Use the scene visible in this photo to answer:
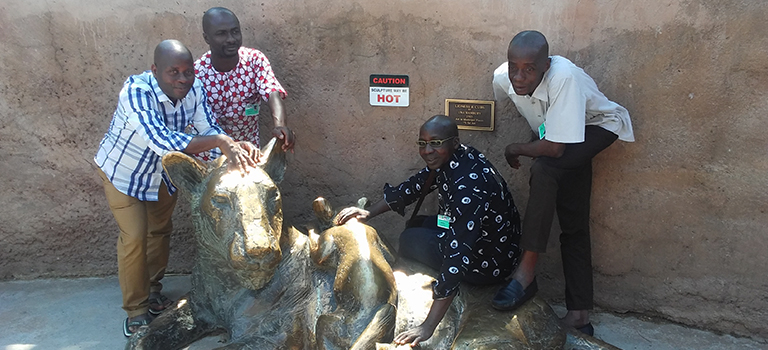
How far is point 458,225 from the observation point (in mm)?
3102

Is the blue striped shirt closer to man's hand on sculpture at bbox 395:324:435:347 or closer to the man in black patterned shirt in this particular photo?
the man in black patterned shirt

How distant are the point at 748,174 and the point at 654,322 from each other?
1.16m

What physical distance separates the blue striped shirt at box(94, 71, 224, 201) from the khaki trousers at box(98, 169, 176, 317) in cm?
10

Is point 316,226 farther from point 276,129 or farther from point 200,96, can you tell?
point 200,96

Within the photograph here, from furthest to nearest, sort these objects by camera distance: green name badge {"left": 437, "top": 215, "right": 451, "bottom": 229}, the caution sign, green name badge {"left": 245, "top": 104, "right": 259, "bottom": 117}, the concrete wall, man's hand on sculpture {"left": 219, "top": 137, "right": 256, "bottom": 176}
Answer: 1. the caution sign
2. green name badge {"left": 245, "top": 104, "right": 259, "bottom": 117}
3. the concrete wall
4. green name badge {"left": 437, "top": 215, "right": 451, "bottom": 229}
5. man's hand on sculpture {"left": 219, "top": 137, "right": 256, "bottom": 176}

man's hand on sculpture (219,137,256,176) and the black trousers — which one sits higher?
man's hand on sculpture (219,137,256,176)

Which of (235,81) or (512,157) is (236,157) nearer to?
(235,81)

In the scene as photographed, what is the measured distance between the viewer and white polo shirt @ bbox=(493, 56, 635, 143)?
3.29m

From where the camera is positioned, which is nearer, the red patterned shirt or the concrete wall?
the concrete wall

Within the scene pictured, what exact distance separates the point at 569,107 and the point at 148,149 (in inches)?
98.8

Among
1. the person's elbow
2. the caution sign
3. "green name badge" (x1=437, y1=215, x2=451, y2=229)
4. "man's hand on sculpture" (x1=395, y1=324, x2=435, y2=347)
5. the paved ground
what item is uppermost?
the caution sign

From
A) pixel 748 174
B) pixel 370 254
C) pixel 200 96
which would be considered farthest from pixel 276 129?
pixel 748 174

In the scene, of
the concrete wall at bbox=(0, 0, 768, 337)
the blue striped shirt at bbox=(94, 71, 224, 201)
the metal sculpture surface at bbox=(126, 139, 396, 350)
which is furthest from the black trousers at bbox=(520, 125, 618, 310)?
the blue striped shirt at bbox=(94, 71, 224, 201)

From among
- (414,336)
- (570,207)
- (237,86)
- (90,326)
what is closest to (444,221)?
(414,336)
